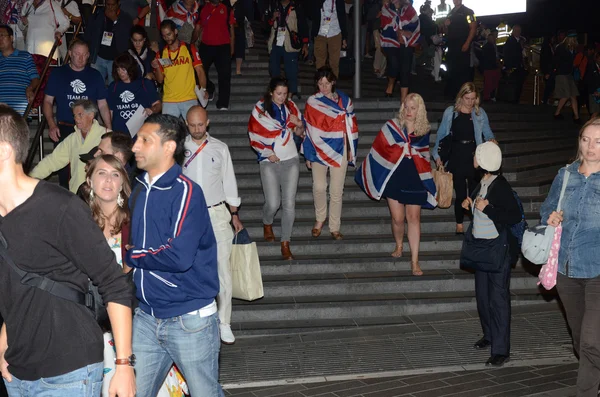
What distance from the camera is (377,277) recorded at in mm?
9203

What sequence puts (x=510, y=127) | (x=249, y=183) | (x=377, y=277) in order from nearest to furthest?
(x=377, y=277)
(x=249, y=183)
(x=510, y=127)

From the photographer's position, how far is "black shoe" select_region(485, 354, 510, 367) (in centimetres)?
719

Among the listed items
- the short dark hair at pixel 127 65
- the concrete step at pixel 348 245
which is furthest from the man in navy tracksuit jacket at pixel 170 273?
the short dark hair at pixel 127 65

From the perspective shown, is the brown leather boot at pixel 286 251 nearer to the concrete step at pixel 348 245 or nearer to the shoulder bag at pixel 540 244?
the concrete step at pixel 348 245

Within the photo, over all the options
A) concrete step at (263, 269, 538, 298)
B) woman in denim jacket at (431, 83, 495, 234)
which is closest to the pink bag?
concrete step at (263, 269, 538, 298)

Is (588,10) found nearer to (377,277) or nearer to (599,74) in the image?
(599,74)

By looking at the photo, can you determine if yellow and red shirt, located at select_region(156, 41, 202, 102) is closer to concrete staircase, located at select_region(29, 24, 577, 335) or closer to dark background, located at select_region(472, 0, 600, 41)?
concrete staircase, located at select_region(29, 24, 577, 335)

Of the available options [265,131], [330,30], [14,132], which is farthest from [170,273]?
[330,30]

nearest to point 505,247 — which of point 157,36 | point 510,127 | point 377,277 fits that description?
point 377,277

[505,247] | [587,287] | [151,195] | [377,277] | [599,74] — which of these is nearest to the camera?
[151,195]

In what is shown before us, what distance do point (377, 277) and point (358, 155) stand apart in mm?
2548

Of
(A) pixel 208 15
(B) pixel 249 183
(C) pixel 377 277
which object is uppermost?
(A) pixel 208 15

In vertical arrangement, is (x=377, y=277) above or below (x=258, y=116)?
below

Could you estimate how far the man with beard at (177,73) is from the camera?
34.2ft
